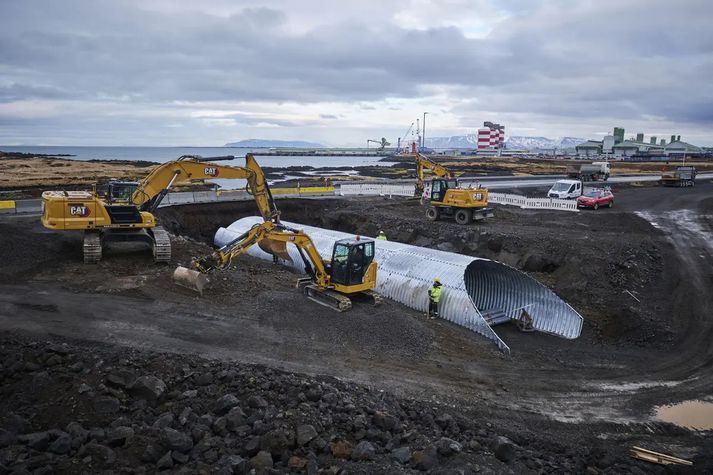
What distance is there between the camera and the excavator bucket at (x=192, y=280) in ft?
53.3

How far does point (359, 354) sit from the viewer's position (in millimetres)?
13109

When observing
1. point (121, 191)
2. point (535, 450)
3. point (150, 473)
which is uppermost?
point (121, 191)

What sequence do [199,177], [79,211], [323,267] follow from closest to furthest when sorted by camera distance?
[323,267]
[79,211]
[199,177]

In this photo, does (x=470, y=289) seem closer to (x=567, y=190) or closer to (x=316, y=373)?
(x=316, y=373)

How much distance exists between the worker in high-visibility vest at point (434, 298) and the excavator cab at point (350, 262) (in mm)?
2382

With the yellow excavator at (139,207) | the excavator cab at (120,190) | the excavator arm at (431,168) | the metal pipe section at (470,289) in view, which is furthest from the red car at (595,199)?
the excavator cab at (120,190)

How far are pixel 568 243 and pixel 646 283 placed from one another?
413cm

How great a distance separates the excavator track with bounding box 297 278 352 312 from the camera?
1581cm

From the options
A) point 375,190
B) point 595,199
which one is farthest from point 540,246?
point 375,190

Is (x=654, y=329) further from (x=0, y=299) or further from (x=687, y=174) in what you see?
(x=687, y=174)

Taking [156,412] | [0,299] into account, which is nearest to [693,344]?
A: [156,412]

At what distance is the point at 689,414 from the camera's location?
11766 millimetres

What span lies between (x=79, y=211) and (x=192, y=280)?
5.71 metres

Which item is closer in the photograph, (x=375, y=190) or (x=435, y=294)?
(x=435, y=294)
